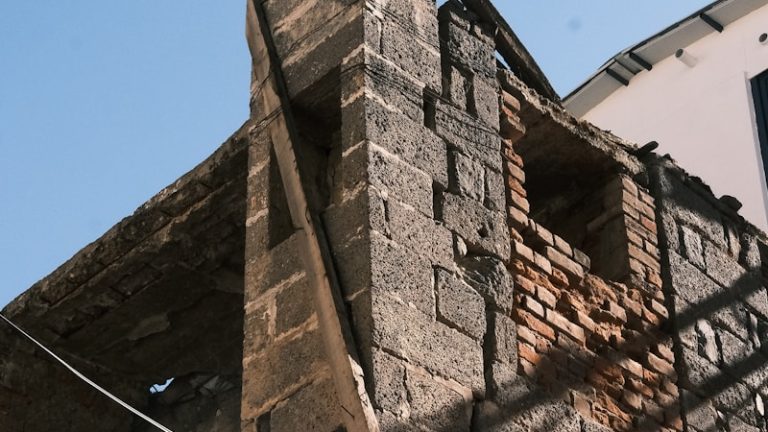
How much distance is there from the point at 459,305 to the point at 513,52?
5.40 ft

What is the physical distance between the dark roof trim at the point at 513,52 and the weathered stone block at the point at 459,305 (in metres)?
1.51

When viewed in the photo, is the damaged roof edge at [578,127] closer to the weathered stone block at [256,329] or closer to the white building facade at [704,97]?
the weathered stone block at [256,329]

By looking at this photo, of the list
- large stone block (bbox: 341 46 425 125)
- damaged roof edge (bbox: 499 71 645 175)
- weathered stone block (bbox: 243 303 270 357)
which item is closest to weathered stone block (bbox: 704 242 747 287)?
damaged roof edge (bbox: 499 71 645 175)

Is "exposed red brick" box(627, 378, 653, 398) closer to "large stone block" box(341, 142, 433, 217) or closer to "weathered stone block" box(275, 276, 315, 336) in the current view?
"large stone block" box(341, 142, 433, 217)

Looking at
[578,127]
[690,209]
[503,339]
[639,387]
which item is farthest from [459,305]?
[690,209]

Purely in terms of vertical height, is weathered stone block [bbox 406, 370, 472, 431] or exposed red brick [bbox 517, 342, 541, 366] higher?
exposed red brick [bbox 517, 342, 541, 366]

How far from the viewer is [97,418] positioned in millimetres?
7488

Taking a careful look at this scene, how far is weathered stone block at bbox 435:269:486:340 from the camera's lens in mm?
5598

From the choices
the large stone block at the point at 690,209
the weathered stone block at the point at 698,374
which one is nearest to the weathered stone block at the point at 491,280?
the weathered stone block at the point at 698,374

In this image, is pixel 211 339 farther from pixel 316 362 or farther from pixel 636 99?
pixel 636 99

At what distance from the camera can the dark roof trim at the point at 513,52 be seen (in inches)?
267

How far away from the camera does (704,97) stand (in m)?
11.0

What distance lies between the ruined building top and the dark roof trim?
10 mm

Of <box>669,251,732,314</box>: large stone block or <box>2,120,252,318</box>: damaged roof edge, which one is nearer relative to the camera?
<box>2,120,252,318</box>: damaged roof edge
